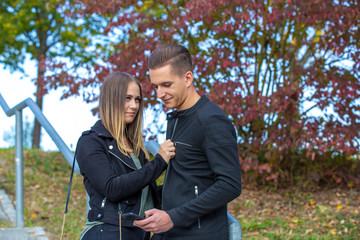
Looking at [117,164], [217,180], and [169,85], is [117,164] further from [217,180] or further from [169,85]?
[217,180]

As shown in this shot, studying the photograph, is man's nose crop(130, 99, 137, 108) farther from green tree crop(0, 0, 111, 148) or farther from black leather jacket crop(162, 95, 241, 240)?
green tree crop(0, 0, 111, 148)

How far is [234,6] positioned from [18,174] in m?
3.10

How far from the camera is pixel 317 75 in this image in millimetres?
5402

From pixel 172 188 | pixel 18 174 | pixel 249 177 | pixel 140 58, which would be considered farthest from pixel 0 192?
pixel 172 188

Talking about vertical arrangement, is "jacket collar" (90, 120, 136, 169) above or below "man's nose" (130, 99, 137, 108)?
below

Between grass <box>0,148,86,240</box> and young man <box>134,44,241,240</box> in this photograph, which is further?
grass <box>0,148,86,240</box>

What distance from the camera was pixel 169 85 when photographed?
1.99 metres

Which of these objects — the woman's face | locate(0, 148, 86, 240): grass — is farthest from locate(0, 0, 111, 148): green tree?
the woman's face

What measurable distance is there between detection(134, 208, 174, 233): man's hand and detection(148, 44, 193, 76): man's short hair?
63 centimetres

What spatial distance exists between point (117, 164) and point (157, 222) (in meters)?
0.54

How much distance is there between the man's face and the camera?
1986 mm

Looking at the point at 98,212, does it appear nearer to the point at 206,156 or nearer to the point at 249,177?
the point at 206,156

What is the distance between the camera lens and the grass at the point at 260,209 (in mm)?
4863

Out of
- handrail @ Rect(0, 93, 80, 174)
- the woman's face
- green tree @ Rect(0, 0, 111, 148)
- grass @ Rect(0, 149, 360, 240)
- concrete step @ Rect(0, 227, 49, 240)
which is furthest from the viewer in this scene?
green tree @ Rect(0, 0, 111, 148)
